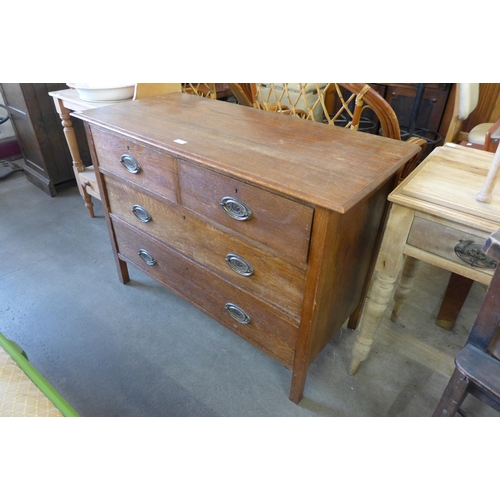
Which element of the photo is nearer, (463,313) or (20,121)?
(463,313)

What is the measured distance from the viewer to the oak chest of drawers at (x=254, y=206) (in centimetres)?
86

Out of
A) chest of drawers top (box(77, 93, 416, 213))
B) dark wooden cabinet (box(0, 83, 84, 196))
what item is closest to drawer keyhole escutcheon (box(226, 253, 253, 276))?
chest of drawers top (box(77, 93, 416, 213))

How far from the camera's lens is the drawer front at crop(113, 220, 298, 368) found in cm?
111

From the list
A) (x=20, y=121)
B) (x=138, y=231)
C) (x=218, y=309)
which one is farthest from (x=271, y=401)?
(x=20, y=121)

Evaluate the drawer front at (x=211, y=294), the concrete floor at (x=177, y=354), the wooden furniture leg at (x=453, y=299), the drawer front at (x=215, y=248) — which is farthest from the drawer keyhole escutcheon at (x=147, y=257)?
the wooden furniture leg at (x=453, y=299)

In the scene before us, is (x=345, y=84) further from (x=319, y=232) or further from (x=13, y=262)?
(x=13, y=262)

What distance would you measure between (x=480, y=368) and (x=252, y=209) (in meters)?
0.60

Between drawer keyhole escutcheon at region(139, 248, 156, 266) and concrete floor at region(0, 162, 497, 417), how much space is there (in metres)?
0.26

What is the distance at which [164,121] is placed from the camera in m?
1.20

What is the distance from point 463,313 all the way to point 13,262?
7.18 feet

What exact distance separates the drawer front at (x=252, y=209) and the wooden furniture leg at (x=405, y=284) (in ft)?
2.26

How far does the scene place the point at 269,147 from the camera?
100 centimetres

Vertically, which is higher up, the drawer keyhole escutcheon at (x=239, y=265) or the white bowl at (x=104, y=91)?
the white bowl at (x=104, y=91)

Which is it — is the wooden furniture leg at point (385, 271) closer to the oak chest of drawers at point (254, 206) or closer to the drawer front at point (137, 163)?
the oak chest of drawers at point (254, 206)
